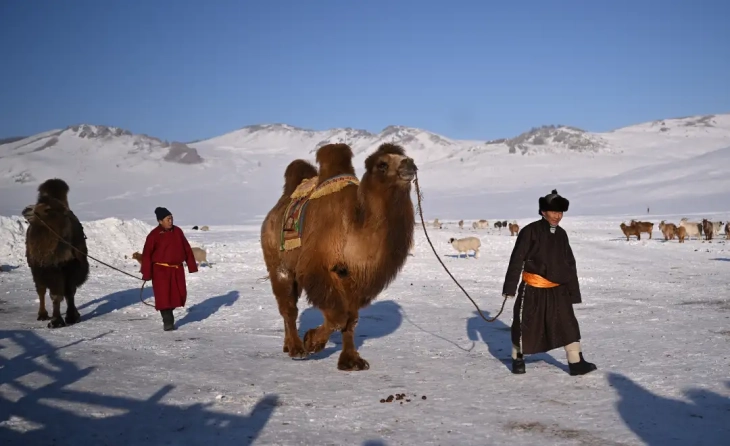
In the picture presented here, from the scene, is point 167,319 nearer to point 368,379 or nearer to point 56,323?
point 56,323

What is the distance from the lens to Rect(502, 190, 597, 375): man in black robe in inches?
272

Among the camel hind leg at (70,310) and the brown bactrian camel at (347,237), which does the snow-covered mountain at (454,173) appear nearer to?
the camel hind leg at (70,310)

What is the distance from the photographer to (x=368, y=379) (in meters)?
6.79

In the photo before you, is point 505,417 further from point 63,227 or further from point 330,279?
point 63,227

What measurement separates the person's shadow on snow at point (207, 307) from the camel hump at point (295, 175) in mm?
3081

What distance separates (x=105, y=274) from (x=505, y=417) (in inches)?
577

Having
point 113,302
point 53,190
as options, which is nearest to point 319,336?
point 53,190

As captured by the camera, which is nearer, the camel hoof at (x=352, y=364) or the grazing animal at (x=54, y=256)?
the camel hoof at (x=352, y=364)

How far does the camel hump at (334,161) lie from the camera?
7.73m

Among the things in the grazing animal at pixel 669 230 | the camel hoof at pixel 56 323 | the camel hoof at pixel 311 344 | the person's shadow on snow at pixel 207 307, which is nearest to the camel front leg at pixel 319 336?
the camel hoof at pixel 311 344

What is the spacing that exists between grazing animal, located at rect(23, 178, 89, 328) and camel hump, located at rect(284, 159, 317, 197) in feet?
13.4

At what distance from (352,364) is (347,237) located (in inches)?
57.2

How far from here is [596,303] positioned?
1270cm

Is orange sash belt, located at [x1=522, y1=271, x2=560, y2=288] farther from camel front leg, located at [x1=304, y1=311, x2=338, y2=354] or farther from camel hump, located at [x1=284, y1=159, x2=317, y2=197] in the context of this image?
camel hump, located at [x1=284, y1=159, x2=317, y2=197]
